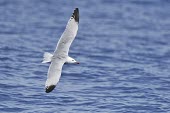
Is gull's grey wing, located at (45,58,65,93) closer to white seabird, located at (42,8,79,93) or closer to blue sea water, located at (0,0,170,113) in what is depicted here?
white seabird, located at (42,8,79,93)

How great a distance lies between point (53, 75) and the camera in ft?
44.1

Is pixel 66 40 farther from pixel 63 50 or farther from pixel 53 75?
pixel 53 75

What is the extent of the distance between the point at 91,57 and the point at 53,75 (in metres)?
7.77

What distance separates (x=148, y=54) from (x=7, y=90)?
7452 millimetres

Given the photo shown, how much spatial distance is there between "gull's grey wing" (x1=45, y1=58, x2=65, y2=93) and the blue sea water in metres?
1.24

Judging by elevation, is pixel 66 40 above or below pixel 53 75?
above

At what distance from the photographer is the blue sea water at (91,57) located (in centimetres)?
1545

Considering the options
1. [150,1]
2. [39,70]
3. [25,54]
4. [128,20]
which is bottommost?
[39,70]

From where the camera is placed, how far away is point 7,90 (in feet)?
53.2

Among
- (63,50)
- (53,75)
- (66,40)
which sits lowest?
(53,75)

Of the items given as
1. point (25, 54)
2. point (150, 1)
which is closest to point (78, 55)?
point (25, 54)

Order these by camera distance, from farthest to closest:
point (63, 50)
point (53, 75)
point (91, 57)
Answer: point (91, 57) → point (63, 50) → point (53, 75)

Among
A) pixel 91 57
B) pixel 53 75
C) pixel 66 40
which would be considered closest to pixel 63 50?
pixel 66 40

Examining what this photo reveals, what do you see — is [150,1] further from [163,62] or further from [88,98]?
[88,98]
